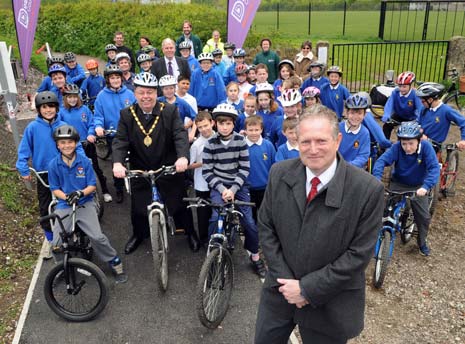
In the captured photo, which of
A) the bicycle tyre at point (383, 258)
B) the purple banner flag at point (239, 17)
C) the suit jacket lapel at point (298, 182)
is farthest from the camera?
the purple banner flag at point (239, 17)

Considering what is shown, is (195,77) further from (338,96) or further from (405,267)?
(405,267)

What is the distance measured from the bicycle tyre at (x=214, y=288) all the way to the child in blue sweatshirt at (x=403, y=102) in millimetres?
4171

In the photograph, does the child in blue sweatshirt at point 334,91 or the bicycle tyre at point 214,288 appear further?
the child in blue sweatshirt at point 334,91

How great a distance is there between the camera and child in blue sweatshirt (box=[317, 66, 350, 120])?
773 cm

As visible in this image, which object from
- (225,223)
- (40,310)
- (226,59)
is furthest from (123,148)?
(226,59)

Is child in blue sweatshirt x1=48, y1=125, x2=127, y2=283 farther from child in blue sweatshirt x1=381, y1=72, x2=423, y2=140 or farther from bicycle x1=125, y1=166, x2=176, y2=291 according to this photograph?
child in blue sweatshirt x1=381, y1=72, x2=423, y2=140

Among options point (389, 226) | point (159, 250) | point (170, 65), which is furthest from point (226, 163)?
point (170, 65)

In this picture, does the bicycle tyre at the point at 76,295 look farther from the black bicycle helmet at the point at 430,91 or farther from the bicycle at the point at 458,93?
the bicycle at the point at 458,93

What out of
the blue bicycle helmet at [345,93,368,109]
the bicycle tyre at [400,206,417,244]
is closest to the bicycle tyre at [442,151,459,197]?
the bicycle tyre at [400,206,417,244]

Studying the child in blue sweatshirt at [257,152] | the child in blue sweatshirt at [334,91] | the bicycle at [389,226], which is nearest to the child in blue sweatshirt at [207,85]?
the child in blue sweatshirt at [334,91]

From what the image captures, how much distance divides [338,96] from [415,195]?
3.13 metres

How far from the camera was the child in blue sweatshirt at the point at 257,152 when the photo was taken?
17.0ft

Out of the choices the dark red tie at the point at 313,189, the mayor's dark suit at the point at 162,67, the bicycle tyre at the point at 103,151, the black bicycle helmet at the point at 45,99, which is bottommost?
the bicycle tyre at the point at 103,151

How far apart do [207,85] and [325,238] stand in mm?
5938
